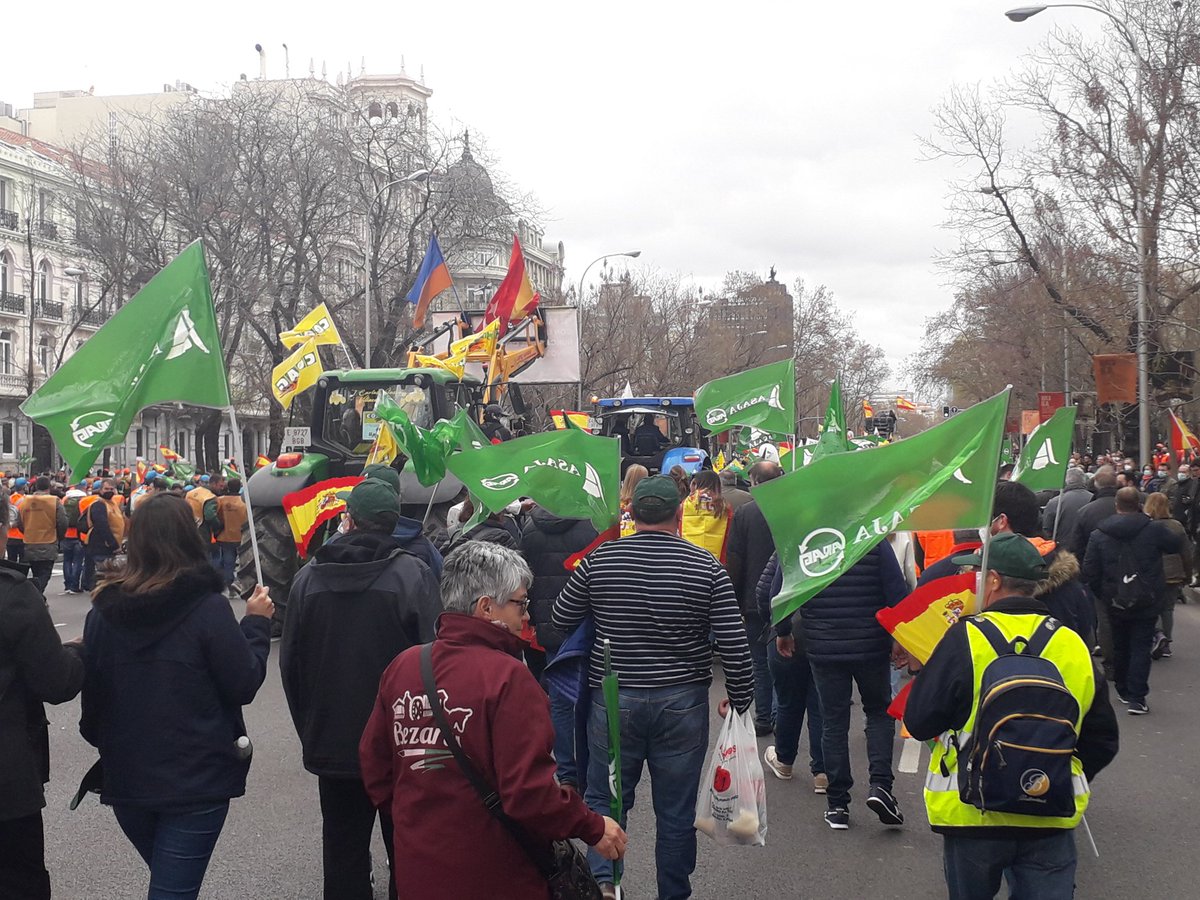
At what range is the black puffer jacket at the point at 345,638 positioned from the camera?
4.66m

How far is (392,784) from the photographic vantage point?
11.9ft

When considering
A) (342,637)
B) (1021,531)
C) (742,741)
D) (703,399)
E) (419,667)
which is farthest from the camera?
(703,399)

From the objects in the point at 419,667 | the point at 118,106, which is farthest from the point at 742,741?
the point at 118,106

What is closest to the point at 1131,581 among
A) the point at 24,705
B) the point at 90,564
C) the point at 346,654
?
the point at 346,654

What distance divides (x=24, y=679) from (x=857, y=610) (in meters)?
4.00

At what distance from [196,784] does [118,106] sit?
71.9 meters

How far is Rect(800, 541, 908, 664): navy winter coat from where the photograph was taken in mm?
6445

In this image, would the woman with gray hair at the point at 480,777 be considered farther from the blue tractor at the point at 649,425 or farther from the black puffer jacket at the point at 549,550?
the blue tractor at the point at 649,425

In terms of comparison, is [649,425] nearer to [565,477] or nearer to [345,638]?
[565,477]

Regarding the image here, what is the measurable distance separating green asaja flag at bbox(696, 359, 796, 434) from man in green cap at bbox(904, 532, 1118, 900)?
8.42m

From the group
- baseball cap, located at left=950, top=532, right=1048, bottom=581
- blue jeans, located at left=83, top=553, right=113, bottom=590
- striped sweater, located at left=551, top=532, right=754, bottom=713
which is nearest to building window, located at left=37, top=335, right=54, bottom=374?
blue jeans, located at left=83, top=553, right=113, bottom=590

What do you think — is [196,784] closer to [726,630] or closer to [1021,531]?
[726,630]

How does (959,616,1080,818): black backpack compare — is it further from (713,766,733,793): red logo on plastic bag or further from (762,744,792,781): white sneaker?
→ (762,744,792,781): white sneaker

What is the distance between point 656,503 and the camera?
16.6 ft
